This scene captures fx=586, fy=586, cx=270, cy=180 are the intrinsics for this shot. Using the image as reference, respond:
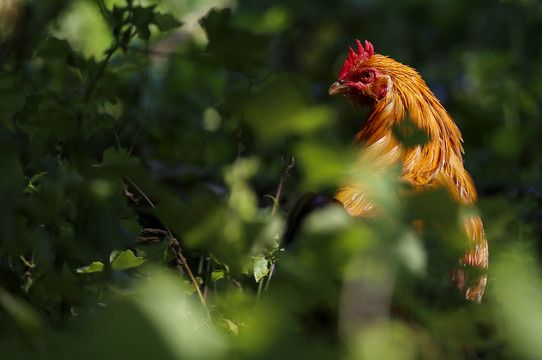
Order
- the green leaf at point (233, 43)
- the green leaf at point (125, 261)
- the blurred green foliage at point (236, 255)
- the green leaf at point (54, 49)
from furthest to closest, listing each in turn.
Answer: the green leaf at point (54, 49), the green leaf at point (125, 261), the green leaf at point (233, 43), the blurred green foliage at point (236, 255)

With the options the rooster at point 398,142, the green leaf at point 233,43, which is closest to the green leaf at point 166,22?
the green leaf at point 233,43

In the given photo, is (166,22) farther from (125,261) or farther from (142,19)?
(125,261)

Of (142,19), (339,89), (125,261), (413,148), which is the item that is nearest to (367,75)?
(339,89)

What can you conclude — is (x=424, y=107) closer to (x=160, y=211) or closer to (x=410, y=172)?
(x=410, y=172)

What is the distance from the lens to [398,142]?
1.72 m

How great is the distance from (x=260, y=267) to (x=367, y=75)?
1271 millimetres

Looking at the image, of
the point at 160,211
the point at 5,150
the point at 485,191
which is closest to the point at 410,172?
the point at 160,211

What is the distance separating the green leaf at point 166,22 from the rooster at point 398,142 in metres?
0.66

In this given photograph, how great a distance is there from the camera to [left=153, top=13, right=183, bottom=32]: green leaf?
3.99 feet

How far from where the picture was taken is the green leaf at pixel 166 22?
1.22 meters

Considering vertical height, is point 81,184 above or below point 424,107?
above

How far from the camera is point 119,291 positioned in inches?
32.0

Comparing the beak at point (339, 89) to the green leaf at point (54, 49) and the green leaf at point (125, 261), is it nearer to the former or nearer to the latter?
the green leaf at point (54, 49)

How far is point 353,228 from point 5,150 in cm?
49
